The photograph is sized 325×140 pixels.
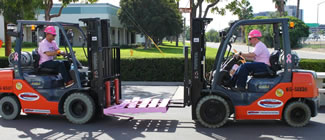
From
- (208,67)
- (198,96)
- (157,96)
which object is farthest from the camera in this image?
(208,67)

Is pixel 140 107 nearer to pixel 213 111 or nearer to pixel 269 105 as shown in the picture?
pixel 213 111

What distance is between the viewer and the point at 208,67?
599 inches

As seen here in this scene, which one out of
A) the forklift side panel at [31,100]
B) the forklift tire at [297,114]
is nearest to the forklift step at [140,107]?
the forklift side panel at [31,100]

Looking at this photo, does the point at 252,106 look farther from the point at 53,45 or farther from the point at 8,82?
the point at 8,82

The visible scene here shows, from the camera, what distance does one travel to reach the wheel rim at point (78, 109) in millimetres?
7773

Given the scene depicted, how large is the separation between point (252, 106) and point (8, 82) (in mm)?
5621

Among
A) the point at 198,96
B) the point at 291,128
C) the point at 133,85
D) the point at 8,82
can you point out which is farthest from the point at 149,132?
the point at 133,85

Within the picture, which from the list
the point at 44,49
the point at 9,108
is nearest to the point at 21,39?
the point at 44,49

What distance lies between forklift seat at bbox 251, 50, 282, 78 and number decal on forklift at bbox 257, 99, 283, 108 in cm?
55

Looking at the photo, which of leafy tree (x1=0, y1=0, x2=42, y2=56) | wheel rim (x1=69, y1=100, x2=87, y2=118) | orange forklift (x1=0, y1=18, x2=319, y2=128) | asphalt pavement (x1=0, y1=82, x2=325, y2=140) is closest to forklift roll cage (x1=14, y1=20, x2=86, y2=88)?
orange forklift (x1=0, y1=18, x2=319, y2=128)

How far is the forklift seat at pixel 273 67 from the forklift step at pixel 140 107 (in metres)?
2.13

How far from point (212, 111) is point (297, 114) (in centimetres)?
184

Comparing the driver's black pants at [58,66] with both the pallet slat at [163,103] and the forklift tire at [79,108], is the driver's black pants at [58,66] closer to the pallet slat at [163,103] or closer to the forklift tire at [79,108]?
the forklift tire at [79,108]

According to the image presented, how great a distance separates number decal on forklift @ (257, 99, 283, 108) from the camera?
736 cm
